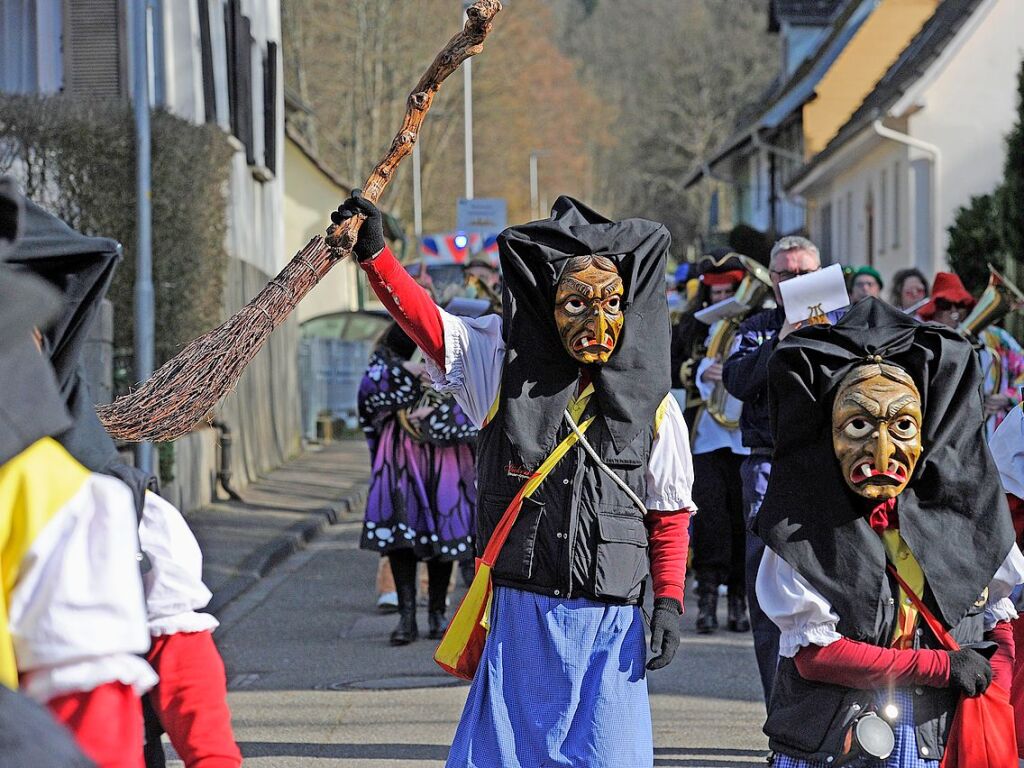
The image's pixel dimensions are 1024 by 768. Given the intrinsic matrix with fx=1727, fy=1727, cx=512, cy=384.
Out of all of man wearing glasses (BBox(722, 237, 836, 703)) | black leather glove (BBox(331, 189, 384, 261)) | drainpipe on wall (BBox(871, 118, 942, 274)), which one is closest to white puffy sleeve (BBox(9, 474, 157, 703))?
black leather glove (BBox(331, 189, 384, 261))

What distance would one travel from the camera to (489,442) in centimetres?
455

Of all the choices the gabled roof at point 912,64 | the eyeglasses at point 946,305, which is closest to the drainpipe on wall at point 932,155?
the gabled roof at point 912,64

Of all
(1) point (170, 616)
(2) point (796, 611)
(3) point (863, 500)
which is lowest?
(2) point (796, 611)

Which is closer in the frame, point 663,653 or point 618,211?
point 663,653

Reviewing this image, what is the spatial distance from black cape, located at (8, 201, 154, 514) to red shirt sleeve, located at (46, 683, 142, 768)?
1.28 ft

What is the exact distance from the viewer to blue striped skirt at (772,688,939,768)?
3.79 metres

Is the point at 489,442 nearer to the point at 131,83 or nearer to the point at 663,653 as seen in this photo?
the point at 663,653

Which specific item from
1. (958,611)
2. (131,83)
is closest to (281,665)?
(958,611)

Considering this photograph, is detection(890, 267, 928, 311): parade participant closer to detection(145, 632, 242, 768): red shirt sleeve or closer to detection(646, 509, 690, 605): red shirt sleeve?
detection(646, 509, 690, 605): red shirt sleeve

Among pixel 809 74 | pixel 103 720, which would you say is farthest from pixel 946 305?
pixel 809 74

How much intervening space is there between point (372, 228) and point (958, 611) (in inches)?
65.7

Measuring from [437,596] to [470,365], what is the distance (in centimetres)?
509

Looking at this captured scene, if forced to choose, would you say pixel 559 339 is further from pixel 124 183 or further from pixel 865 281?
pixel 124 183

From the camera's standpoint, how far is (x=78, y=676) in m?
2.39
